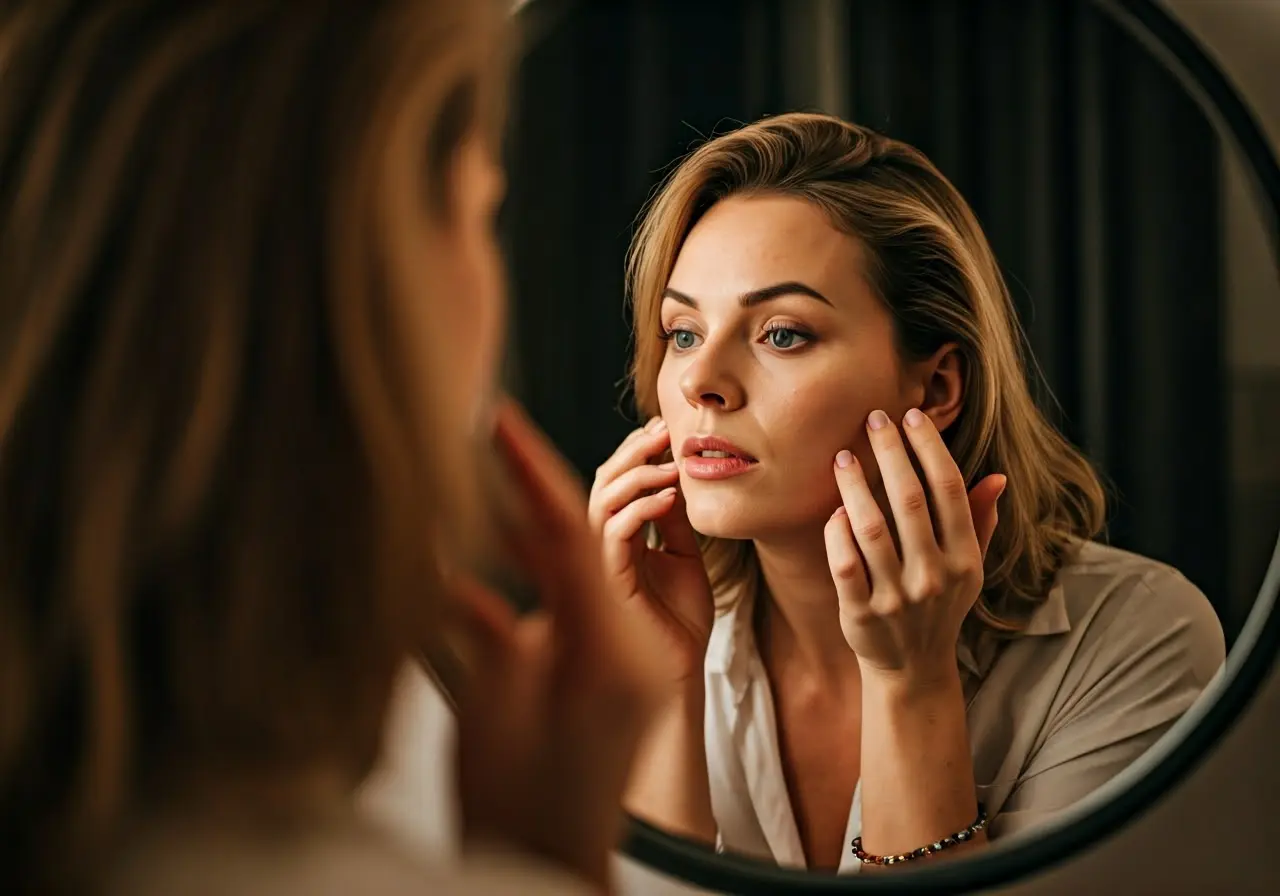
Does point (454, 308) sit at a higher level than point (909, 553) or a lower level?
higher

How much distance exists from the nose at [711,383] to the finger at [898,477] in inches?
2.9

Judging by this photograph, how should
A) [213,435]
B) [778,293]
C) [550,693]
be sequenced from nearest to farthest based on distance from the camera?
[213,435]
[550,693]
[778,293]

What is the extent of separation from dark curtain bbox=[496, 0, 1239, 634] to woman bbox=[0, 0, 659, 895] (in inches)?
12.4

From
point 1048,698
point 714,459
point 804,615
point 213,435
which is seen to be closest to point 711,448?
point 714,459

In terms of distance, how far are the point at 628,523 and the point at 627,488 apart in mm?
20

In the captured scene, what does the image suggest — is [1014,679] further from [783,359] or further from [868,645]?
[783,359]

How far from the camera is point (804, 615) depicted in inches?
26.5

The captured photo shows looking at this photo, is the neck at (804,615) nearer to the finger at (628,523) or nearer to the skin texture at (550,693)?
the finger at (628,523)

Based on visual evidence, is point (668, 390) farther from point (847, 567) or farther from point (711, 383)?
point (847, 567)

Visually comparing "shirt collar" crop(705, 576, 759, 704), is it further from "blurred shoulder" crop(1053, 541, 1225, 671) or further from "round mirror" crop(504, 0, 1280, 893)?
"blurred shoulder" crop(1053, 541, 1225, 671)

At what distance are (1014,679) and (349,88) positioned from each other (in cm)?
49

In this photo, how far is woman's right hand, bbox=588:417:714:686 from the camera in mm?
674

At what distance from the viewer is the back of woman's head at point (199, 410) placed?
→ 13.6 inches

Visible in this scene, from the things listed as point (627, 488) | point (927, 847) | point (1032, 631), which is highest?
point (627, 488)
